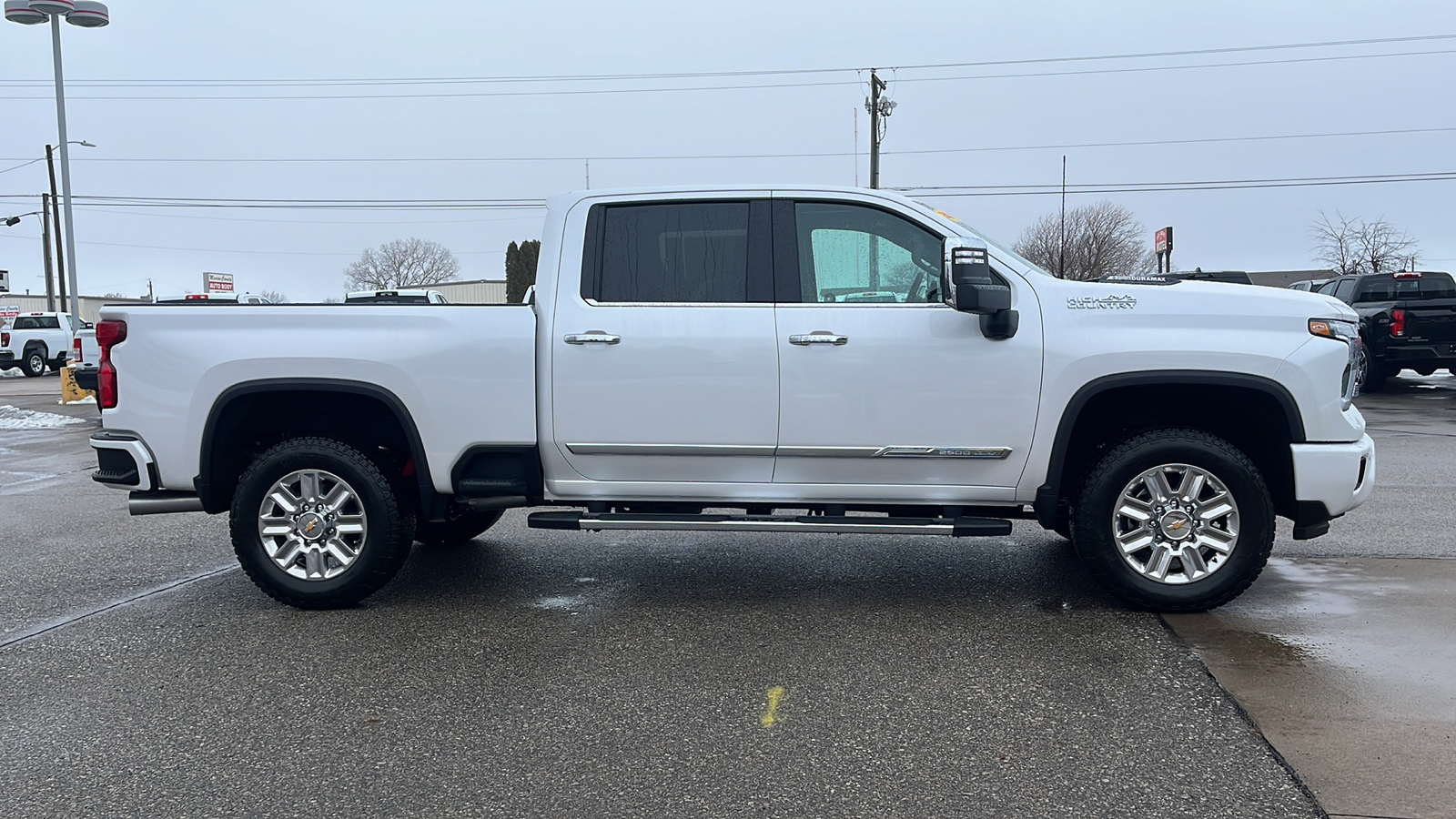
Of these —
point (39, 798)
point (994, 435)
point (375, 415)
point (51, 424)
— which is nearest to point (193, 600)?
point (375, 415)

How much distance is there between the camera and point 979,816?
3.05 metres

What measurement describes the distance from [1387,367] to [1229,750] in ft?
53.4

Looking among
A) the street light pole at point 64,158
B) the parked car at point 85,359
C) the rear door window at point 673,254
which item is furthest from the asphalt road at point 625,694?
the street light pole at point 64,158

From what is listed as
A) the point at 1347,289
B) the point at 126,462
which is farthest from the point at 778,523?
the point at 1347,289

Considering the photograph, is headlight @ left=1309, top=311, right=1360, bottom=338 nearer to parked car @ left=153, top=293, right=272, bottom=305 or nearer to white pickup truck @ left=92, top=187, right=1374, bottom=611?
white pickup truck @ left=92, top=187, right=1374, bottom=611

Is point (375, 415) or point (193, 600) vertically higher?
point (375, 415)

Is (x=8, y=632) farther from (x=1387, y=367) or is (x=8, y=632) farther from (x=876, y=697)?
(x=1387, y=367)

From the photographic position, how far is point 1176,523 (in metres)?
4.88

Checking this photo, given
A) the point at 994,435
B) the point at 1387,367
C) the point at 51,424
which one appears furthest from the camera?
the point at 1387,367

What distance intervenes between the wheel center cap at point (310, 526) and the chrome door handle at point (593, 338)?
5.09 ft

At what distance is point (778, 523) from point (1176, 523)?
73.7 inches

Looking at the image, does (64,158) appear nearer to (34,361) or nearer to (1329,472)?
(34,361)

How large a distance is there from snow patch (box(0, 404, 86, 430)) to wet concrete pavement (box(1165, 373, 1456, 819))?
1614 centimetres

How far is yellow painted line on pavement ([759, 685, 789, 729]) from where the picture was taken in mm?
3760
